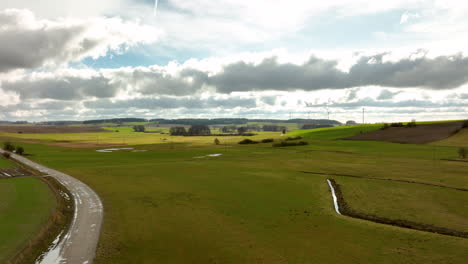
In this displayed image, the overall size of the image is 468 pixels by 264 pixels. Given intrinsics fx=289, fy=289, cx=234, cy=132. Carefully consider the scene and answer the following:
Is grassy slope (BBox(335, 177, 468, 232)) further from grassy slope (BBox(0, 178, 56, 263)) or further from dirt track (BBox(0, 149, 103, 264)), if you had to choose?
grassy slope (BBox(0, 178, 56, 263))

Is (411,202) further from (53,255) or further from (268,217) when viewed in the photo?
(53,255)

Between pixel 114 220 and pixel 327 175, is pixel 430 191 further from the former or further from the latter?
pixel 114 220

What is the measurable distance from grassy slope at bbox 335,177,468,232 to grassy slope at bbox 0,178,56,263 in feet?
118

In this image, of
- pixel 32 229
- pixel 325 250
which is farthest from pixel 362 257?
pixel 32 229

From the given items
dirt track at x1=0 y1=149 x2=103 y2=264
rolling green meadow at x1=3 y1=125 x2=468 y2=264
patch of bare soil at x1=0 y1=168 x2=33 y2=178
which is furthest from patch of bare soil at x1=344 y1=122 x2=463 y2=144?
patch of bare soil at x1=0 y1=168 x2=33 y2=178

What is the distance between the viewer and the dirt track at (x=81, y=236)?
22234 mm

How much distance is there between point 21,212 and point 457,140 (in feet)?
449

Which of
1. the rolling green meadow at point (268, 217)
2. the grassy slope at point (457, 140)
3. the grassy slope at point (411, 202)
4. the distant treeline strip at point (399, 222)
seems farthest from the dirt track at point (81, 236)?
the grassy slope at point (457, 140)

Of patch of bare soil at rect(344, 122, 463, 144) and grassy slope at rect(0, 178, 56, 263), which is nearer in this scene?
grassy slope at rect(0, 178, 56, 263)

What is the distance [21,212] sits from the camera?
32000mm

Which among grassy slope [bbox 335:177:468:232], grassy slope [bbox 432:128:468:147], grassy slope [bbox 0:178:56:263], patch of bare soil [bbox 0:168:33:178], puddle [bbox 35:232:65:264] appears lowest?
patch of bare soil [bbox 0:168:33:178]

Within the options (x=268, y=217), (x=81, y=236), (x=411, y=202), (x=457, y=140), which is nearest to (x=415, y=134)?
(x=457, y=140)

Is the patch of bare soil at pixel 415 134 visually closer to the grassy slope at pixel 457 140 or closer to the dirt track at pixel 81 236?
the grassy slope at pixel 457 140

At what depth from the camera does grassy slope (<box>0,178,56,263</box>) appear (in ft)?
77.6
